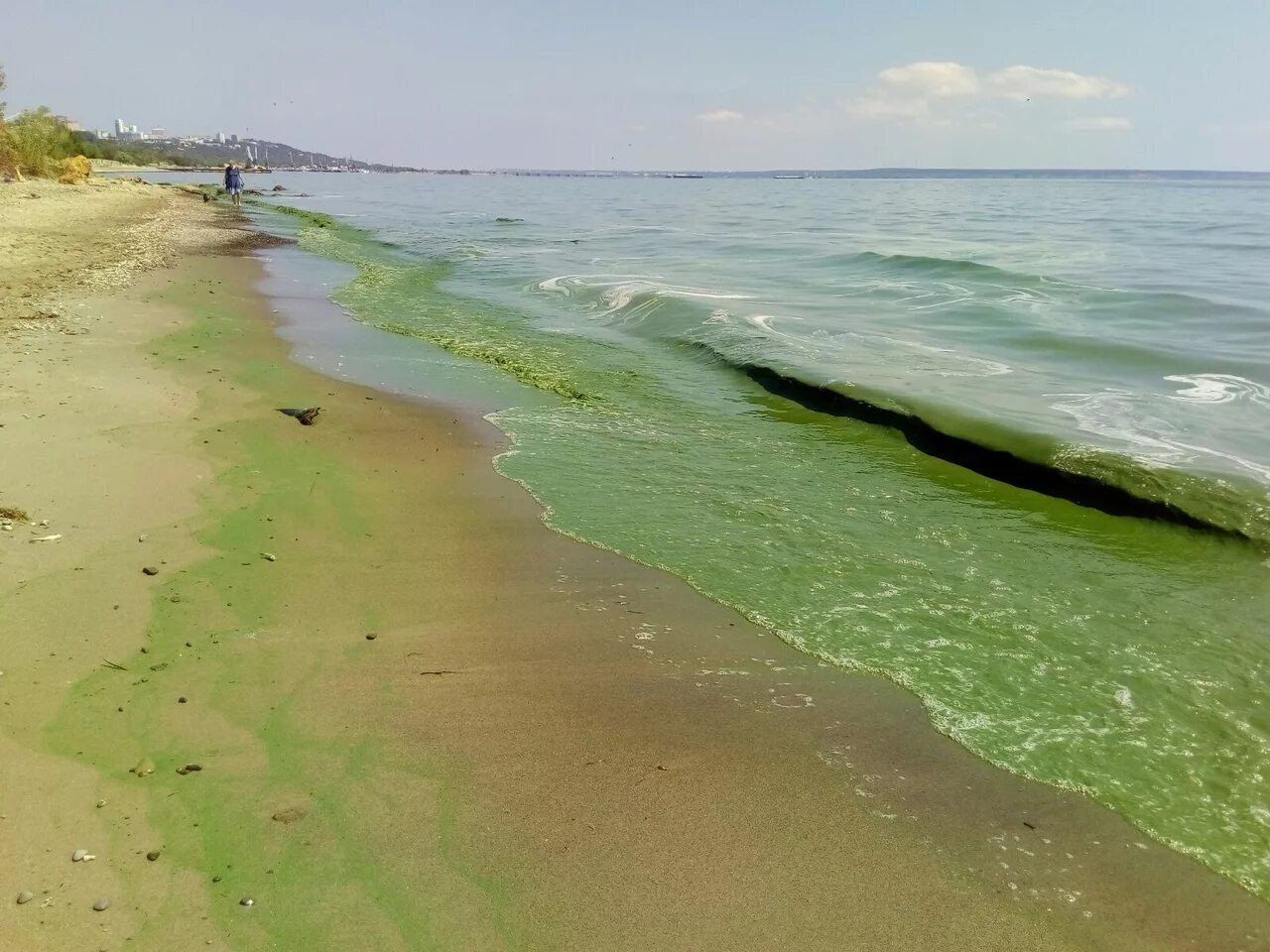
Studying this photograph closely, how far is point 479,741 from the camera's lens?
4.24m

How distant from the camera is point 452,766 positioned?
405 cm

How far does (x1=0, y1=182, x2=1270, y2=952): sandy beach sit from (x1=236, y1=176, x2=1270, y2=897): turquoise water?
0.50 meters

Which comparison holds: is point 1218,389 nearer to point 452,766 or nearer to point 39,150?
point 452,766

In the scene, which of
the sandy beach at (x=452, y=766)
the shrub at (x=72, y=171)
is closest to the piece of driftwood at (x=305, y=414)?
the sandy beach at (x=452, y=766)

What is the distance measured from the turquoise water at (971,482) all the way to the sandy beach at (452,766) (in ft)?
1.64

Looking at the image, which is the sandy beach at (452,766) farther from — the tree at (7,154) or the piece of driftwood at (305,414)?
the tree at (7,154)

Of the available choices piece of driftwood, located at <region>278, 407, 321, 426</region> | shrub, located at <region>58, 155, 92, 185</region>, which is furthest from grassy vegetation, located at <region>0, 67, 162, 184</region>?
piece of driftwood, located at <region>278, 407, 321, 426</region>

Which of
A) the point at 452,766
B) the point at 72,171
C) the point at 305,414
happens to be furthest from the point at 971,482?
the point at 72,171

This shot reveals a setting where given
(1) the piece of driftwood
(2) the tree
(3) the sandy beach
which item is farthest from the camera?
(2) the tree

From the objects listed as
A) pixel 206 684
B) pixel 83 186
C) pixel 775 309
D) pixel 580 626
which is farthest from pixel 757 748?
pixel 83 186

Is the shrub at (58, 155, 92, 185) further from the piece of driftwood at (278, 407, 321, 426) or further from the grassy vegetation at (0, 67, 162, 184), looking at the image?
the piece of driftwood at (278, 407, 321, 426)

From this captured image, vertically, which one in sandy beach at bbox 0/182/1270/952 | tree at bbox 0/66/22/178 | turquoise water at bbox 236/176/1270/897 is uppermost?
tree at bbox 0/66/22/178

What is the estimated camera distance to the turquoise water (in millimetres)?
4770

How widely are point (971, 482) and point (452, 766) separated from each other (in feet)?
22.8
